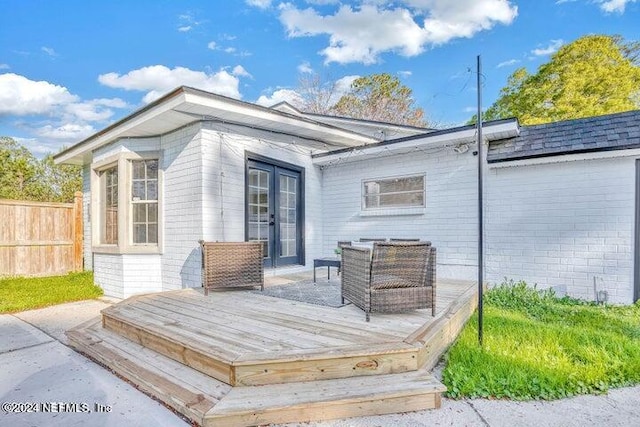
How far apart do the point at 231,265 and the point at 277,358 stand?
250cm

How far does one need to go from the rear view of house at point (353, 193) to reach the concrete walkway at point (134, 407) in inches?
96.5

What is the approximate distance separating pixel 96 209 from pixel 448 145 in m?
6.90

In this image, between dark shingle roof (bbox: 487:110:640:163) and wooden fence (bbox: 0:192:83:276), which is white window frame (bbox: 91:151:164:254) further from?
dark shingle roof (bbox: 487:110:640:163)

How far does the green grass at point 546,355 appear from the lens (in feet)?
8.36

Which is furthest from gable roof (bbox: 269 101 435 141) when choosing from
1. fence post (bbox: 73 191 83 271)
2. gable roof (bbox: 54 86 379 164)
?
fence post (bbox: 73 191 83 271)

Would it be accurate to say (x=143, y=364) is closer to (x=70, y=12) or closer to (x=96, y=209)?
(x=96, y=209)

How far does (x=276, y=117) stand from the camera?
554 cm

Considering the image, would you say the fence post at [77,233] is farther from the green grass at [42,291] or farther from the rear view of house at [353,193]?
the rear view of house at [353,193]

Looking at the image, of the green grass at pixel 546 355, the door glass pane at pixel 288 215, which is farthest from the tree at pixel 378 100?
the green grass at pixel 546 355

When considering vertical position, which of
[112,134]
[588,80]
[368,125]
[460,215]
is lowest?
[460,215]

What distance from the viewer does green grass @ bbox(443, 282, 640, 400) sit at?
255 cm

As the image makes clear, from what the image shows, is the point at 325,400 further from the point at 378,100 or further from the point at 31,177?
the point at 31,177

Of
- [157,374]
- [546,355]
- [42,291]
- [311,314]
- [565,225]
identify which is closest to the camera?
[157,374]

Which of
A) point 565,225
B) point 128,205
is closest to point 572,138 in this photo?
point 565,225
